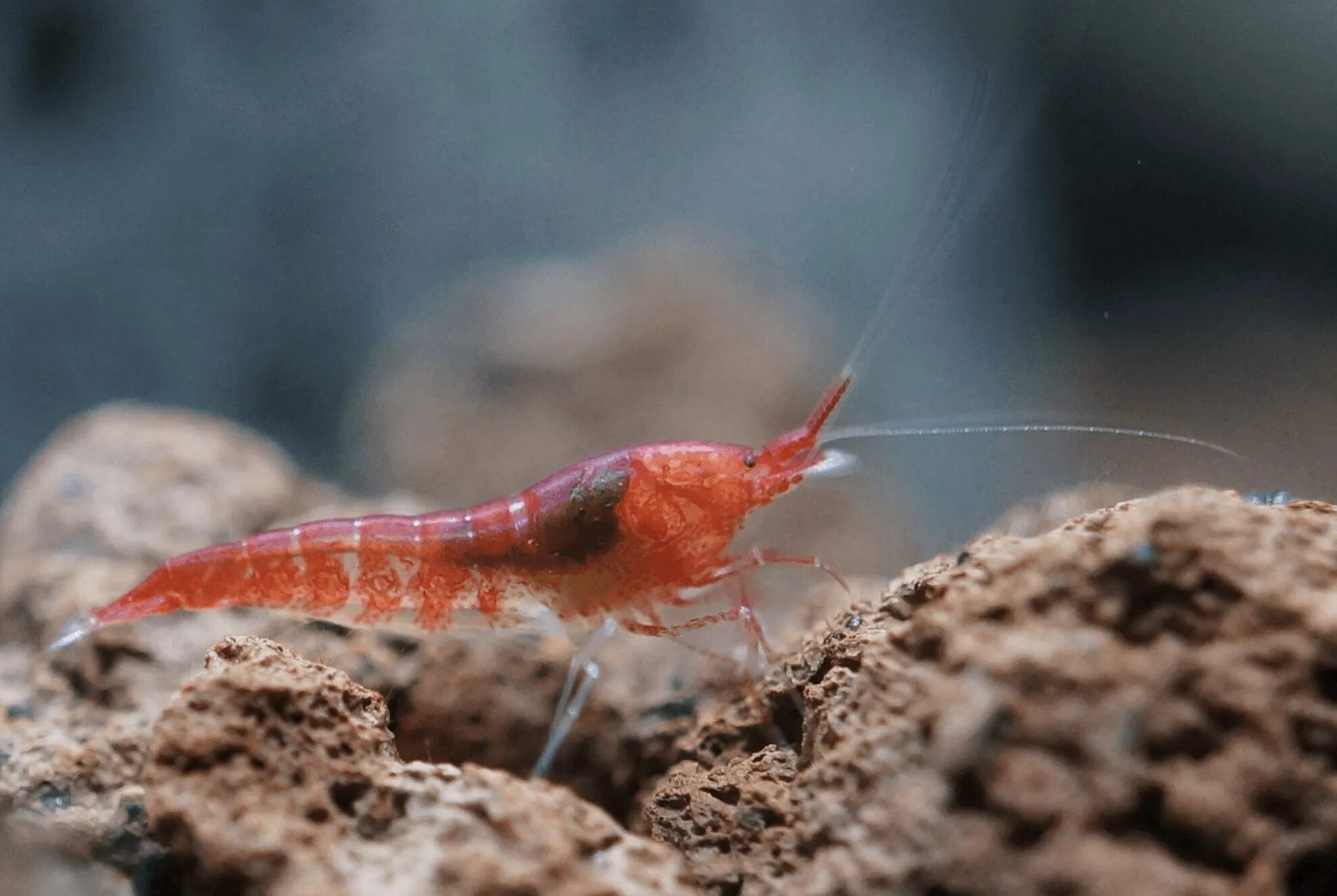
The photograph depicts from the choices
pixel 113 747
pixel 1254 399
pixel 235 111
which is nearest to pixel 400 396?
pixel 235 111

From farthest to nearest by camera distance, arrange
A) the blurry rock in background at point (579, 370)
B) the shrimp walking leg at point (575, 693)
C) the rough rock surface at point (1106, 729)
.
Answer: the blurry rock in background at point (579, 370), the shrimp walking leg at point (575, 693), the rough rock surface at point (1106, 729)

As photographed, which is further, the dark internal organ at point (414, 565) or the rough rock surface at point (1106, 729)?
the dark internal organ at point (414, 565)

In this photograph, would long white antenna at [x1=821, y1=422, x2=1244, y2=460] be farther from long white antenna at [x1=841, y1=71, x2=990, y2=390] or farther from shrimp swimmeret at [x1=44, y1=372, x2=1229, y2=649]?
long white antenna at [x1=841, y1=71, x2=990, y2=390]

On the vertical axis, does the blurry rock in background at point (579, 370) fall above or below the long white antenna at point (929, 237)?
above

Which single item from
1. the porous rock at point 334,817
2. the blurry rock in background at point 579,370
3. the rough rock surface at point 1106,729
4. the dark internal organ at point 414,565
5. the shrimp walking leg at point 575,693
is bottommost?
the porous rock at point 334,817

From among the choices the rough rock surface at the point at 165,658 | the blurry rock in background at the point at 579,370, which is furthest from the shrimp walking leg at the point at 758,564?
the blurry rock in background at the point at 579,370

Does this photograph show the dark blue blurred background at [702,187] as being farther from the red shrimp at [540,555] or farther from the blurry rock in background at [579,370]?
the red shrimp at [540,555]

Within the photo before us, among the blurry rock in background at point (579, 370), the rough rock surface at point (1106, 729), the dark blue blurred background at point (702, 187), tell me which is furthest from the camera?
the blurry rock in background at point (579, 370)

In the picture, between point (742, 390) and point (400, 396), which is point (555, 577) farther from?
point (400, 396)
